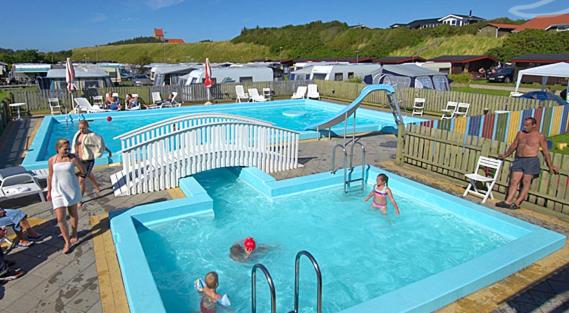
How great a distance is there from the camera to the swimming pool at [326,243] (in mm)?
4754

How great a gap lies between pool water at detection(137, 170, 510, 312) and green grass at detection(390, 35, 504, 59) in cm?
5267

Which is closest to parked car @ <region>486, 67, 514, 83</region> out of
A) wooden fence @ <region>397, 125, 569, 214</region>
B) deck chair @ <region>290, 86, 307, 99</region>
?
Answer: deck chair @ <region>290, 86, 307, 99</region>

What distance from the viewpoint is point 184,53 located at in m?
97.8

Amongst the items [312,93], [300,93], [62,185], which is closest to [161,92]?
[300,93]

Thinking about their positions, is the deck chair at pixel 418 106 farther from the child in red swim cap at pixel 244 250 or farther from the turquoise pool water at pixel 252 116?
the child in red swim cap at pixel 244 250

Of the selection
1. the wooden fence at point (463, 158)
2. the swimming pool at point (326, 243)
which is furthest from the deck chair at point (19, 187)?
the wooden fence at point (463, 158)

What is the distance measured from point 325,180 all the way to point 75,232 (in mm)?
4915

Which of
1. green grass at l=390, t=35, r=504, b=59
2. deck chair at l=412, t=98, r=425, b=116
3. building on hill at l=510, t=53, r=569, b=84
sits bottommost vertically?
deck chair at l=412, t=98, r=425, b=116

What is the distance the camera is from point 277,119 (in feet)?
65.9

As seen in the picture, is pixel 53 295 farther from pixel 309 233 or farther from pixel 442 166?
pixel 442 166

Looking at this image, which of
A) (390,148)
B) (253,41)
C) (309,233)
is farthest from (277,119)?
(253,41)

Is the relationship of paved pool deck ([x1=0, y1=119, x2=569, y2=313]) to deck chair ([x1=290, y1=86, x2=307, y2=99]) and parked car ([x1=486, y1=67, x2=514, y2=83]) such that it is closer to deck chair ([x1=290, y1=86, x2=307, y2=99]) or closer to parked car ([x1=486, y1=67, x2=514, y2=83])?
deck chair ([x1=290, y1=86, x2=307, y2=99])

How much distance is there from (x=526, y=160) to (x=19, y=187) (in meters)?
9.00

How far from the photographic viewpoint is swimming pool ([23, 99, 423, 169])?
551 inches
